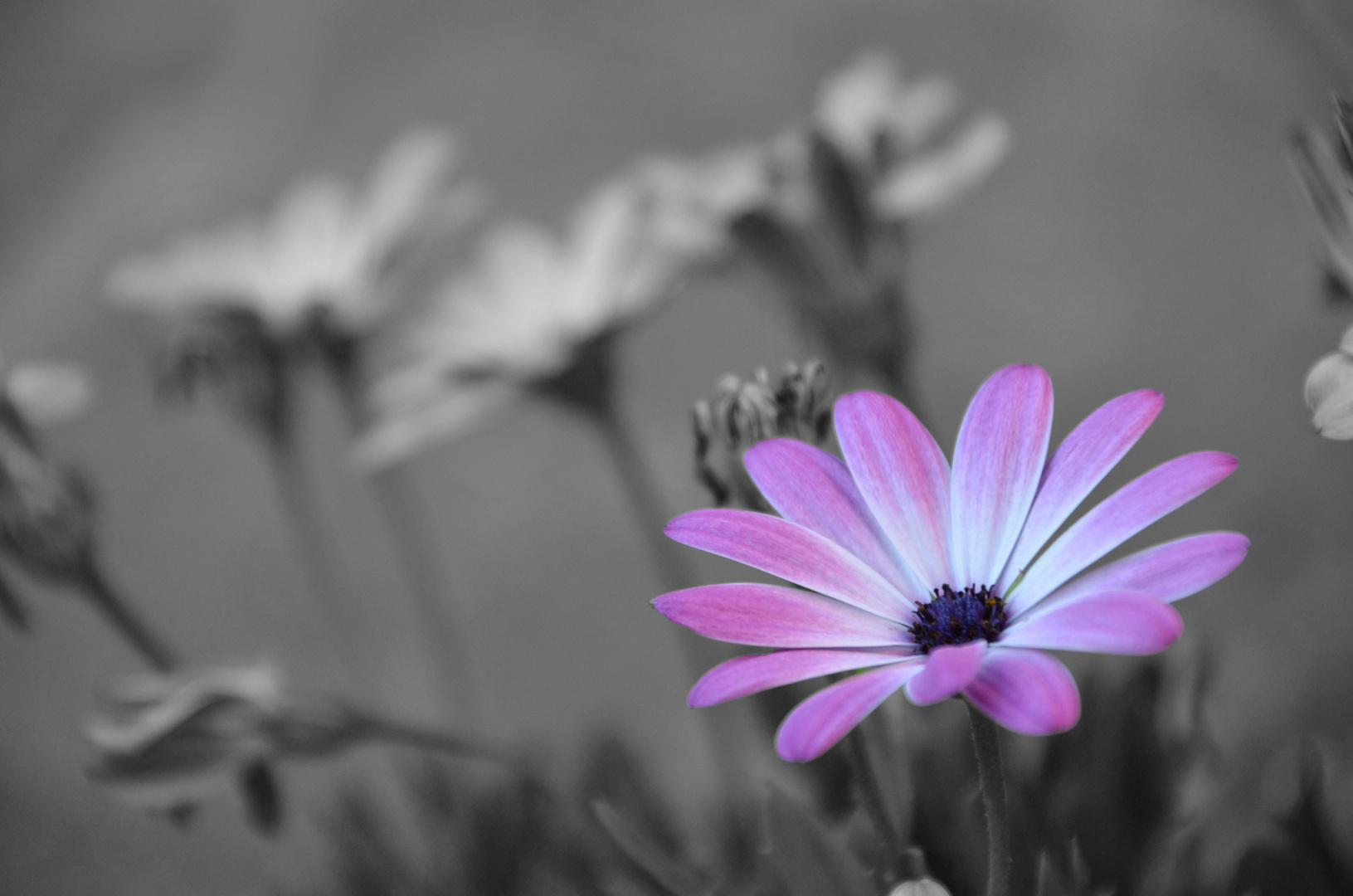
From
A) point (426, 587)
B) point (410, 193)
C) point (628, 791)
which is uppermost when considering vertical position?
point (410, 193)

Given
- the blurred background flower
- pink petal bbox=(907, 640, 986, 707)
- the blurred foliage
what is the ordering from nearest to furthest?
pink petal bbox=(907, 640, 986, 707) → the blurred foliage → the blurred background flower

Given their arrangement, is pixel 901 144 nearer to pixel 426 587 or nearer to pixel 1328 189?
pixel 1328 189

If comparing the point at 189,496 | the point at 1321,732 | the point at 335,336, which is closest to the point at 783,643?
the point at 335,336

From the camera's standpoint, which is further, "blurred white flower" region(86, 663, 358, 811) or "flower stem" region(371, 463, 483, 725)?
"flower stem" region(371, 463, 483, 725)

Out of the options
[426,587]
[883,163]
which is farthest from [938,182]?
[426,587]

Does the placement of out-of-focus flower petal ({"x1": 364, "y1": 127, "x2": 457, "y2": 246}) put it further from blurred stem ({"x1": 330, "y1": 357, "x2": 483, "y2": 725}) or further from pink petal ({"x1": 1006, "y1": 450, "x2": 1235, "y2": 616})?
pink petal ({"x1": 1006, "y1": 450, "x2": 1235, "y2": 616})

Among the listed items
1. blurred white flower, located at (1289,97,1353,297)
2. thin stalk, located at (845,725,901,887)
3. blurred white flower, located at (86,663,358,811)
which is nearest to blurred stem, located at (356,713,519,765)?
blurred white flower, located at (86,663,358,811)

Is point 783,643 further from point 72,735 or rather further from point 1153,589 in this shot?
point 72,735
